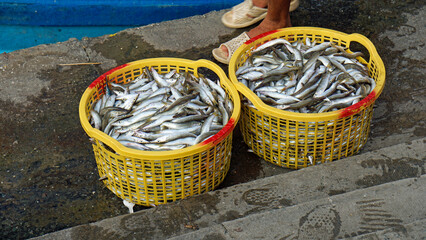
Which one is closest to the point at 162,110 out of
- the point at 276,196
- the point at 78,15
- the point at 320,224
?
the point at 276,196

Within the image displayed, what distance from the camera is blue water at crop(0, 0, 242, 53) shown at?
6430 mm

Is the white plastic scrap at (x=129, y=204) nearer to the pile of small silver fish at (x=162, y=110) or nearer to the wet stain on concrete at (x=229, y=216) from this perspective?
the pile of small silver fish at (x=162, y=110)

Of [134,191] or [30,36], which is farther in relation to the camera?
[30,36]

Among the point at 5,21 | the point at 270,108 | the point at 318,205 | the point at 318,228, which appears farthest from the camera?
the point at 5,21

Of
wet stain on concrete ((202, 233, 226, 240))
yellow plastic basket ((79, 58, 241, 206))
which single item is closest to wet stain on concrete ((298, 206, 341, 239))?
wet stain on concrete ((202, 233, 226, 240))

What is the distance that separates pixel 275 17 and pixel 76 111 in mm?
2158

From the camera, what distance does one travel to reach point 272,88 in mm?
3893

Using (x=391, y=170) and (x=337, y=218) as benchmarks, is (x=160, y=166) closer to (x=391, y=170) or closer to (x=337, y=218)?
(x=337, y=218)

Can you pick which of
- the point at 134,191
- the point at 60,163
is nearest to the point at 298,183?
the point at 134,191

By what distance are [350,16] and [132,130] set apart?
128 inches

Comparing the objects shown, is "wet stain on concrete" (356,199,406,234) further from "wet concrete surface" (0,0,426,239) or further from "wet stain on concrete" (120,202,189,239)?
"wet concrete surface" (0,0,426,239)

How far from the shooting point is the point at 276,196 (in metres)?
3.23

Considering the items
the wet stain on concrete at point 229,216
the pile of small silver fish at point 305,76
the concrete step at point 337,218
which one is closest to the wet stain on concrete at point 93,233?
the concrete step at point 337,218

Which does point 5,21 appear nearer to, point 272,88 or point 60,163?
point 60,163
